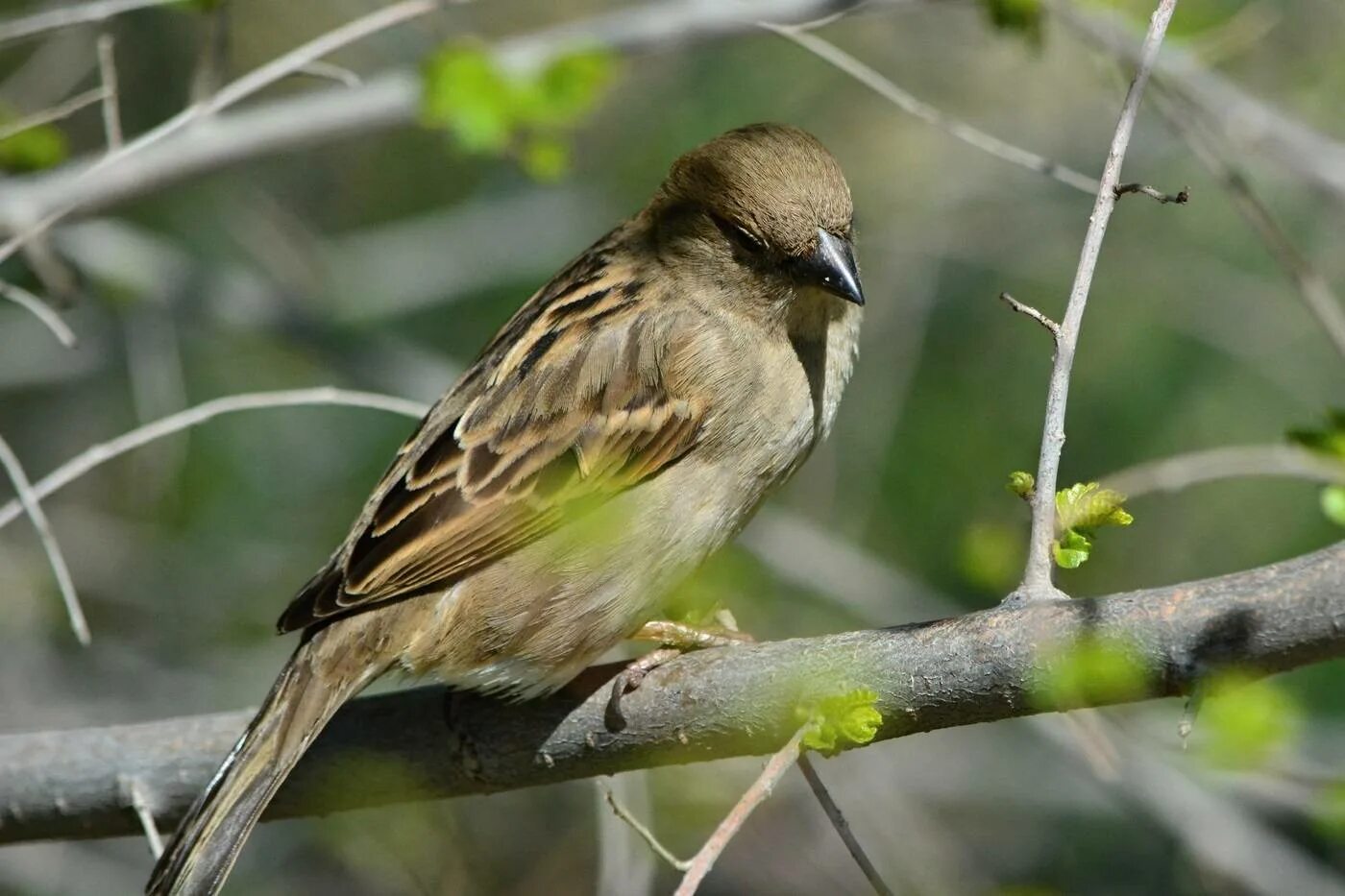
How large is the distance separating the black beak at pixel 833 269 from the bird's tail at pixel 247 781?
4.49ft

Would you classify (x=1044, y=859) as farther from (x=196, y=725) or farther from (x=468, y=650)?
(x=196, y=725)

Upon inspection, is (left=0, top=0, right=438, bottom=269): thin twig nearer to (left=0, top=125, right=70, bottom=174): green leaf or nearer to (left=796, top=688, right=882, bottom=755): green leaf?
(left=0, top=125, right=70, bottom=174): green leaf

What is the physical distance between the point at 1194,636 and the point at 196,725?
7.34ft

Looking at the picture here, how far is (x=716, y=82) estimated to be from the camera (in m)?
7.18

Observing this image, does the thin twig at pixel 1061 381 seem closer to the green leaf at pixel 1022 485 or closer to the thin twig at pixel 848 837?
the green leaf at pixel 1022 485

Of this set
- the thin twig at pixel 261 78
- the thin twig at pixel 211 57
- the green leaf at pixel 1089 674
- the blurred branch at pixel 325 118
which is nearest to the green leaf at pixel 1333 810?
the green leaf at pixel 1089 674

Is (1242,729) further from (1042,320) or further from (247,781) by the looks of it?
(247,781)

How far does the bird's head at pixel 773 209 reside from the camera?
148 inches

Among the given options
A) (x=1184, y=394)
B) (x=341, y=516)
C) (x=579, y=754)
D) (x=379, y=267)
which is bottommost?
(x=1184, y=394)

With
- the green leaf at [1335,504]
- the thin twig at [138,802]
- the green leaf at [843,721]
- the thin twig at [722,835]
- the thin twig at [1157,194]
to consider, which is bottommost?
the green leaf at [1335,504]

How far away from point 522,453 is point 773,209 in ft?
2.69

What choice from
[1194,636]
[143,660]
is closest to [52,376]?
[143,660]

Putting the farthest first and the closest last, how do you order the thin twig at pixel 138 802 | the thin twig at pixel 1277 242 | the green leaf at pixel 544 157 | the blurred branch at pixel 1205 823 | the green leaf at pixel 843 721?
the blurred branch at pixel 1205 823
the green leaf at pixel 544 157
the thin twig at pixel 138 802
the thin twig at pixel 1277 242
the green leaf at pixel 843 721

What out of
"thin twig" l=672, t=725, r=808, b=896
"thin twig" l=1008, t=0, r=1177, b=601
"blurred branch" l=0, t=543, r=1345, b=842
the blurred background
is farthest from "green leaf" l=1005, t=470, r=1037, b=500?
the blurred background
